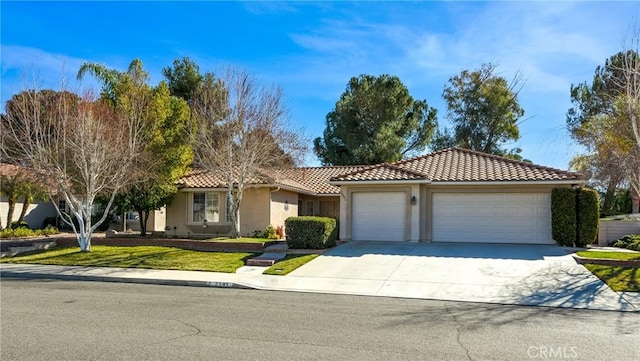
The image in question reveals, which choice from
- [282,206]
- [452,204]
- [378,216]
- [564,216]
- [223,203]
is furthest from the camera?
[282,206]

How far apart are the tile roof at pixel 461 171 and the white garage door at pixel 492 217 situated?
73 cm

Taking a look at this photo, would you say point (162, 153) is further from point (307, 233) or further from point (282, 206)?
point (307, 233)

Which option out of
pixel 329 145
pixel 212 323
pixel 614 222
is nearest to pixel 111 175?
pixel 212 323

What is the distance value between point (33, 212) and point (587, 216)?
30.2 meters

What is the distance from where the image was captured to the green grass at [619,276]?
39.2ft

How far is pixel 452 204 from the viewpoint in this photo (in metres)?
20.6

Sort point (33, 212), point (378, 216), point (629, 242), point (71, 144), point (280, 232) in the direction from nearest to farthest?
1. point (71, 144)
2. point (629, 242)
3. point (378, 216)
4. point (280, 232)
5. point (33, 212)

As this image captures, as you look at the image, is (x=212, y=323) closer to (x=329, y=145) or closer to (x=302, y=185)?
(x=302, y=185)

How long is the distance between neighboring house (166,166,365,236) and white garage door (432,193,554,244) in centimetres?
753

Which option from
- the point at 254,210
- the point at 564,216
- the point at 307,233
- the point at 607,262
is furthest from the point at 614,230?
the point at 254,210

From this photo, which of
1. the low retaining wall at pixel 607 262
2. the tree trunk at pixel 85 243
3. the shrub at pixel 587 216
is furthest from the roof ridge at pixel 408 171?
the tree trunk at pixel 85 243

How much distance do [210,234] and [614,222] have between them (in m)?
18.4

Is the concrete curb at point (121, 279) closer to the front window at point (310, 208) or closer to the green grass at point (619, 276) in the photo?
the green grass at point (619, 276)

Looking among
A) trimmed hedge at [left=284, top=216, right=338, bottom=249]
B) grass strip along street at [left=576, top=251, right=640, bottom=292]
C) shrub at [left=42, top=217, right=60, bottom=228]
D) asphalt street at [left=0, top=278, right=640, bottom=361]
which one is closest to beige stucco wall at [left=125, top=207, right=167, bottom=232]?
shrub at [left=42, top=217, right=60, bottom=228]
